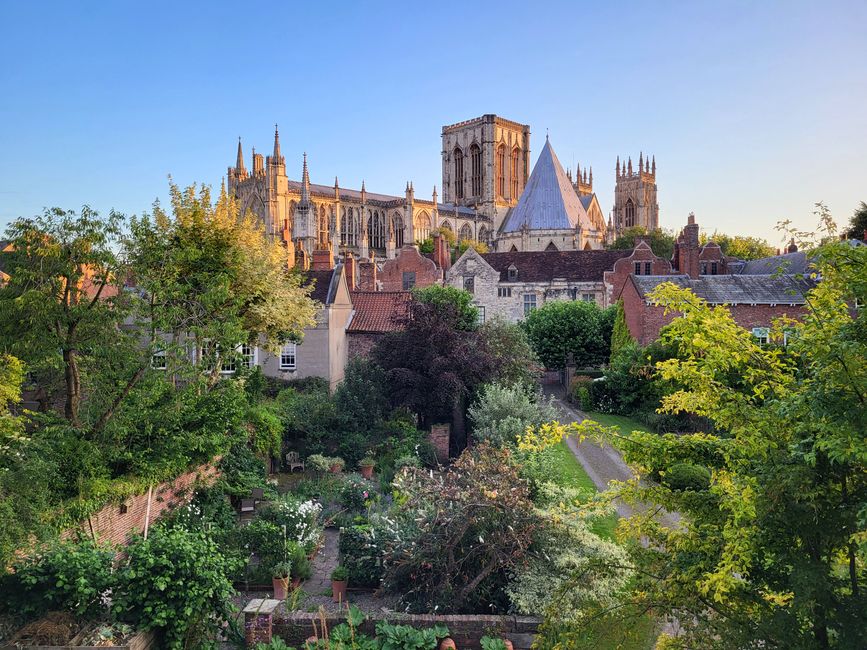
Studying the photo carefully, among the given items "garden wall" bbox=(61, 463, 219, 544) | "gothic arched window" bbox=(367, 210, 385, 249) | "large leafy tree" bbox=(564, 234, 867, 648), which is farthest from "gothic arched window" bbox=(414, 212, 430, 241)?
"large leafy tree" bbox=(564, 234, 867, 648)

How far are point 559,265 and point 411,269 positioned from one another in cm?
1109

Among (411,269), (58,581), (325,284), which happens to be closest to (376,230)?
(411,269)

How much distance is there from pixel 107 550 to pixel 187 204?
14.0m

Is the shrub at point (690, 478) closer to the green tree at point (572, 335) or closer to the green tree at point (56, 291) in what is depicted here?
the green tree at point (56, 291)

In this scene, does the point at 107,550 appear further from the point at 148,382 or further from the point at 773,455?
the point at 773,455

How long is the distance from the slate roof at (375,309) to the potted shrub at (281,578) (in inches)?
665

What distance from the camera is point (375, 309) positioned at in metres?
32.4

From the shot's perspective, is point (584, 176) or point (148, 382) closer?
point (148, 382)

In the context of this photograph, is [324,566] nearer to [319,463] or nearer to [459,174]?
[319,463]

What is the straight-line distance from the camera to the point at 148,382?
613 inches

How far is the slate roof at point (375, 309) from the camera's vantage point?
30891mm

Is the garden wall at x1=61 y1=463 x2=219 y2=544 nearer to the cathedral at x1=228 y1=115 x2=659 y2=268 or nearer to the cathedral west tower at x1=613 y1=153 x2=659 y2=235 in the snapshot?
the cathedral at x1=228 y1=115 x2=659 y2=268

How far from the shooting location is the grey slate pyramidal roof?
80625 mm

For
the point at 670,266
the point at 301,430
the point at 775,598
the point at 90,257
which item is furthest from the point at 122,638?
the point at 670,266
